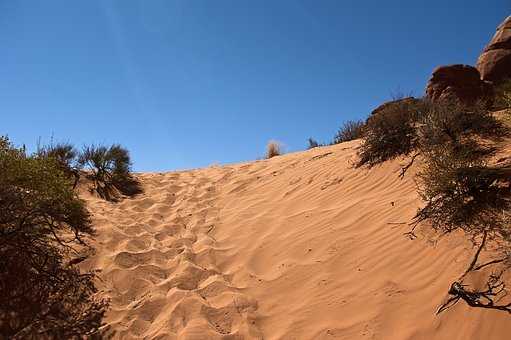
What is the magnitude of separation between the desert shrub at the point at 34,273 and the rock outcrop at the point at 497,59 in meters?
13.0

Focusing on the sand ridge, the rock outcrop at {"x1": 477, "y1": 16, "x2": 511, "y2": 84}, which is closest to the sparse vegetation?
the sand ridge

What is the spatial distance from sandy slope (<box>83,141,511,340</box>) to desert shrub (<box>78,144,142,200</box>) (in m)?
1.38

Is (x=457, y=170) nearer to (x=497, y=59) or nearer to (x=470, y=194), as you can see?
(x=470, y=194)

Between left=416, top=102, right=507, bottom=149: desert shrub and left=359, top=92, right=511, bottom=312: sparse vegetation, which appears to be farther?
left=416, top=102, right=507, bottom=149: desert shrub

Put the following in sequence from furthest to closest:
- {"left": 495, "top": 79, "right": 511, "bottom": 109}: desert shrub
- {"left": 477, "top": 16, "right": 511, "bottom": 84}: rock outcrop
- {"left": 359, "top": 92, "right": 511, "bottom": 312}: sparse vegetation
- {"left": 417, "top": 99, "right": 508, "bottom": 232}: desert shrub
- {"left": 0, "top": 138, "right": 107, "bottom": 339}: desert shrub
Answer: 1. {"left": 477, "top": 16, "right": 511, "bottom": 84}: rock outcrop
2. {"left": 495, "top": 79, "right": 511, "bottom": 109}: desert shrub
3. {"left": 417, "top": 99, "right": 508, "bottom": 232}: desert shrub
4. {"left": 0, "top": 138, "right": 107, "bottom": 339}: desert shrub
5. {"left": 359, "top": 92, "right": 511, "bottom": 312}: sparse vegetation

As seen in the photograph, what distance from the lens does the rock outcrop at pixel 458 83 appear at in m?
11.0

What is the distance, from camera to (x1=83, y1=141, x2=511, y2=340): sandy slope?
302cm

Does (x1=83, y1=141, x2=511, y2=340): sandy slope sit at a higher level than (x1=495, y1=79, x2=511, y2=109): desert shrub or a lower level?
lower

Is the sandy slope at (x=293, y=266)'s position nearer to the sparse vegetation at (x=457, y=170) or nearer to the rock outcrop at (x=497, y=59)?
the sparse vegetation at (x=457, y=170)

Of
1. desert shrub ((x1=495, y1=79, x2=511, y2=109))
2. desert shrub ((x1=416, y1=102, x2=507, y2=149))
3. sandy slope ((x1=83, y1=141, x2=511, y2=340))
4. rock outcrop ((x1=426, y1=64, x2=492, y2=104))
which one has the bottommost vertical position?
sandy slope ((x1=83, y1=141, x2=511, y2=340))

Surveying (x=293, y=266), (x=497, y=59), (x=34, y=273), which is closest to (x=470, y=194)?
(x=293, y=266)

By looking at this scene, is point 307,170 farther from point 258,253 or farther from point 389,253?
point 389,253

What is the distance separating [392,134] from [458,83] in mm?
6639

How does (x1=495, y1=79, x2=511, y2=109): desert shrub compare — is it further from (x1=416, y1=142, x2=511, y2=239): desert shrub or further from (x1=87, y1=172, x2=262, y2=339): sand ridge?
(x1=87, y1=172, x2=262, y2=339): sand ridge
